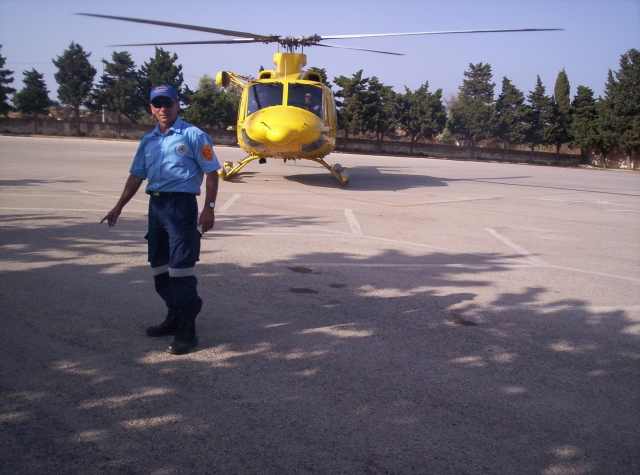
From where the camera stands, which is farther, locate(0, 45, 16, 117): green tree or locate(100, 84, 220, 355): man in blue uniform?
locate(0, 45, 16, 117): green tree

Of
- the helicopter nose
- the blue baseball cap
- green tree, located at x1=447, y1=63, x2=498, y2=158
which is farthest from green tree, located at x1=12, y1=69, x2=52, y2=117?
the blue baseball cap

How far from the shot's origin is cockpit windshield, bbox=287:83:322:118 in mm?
14859

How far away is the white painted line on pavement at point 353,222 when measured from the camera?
9.25 metres

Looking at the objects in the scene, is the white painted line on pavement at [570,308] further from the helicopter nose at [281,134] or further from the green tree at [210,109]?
the green tree at [210,109]

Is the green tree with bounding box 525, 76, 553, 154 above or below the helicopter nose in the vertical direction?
above

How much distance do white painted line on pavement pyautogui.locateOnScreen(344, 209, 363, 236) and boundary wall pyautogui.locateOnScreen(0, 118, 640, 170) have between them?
42.2 metres

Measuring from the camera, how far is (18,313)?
190 inches

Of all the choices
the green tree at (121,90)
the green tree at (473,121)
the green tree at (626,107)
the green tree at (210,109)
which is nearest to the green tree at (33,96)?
the green tree at (121,90)

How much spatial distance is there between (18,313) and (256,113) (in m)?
10.6

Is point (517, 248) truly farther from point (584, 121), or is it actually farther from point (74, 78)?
point (74, 78)

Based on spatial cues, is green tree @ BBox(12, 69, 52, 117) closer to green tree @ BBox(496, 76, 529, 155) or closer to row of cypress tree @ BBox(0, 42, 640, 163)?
row of cypress tree @ BBox(0, 42, 640, 163)

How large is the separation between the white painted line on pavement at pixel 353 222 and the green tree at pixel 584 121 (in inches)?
1955

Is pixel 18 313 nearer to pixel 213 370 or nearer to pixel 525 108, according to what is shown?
pixel 213 370

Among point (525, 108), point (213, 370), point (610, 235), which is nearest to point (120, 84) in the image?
point (525, 108)
